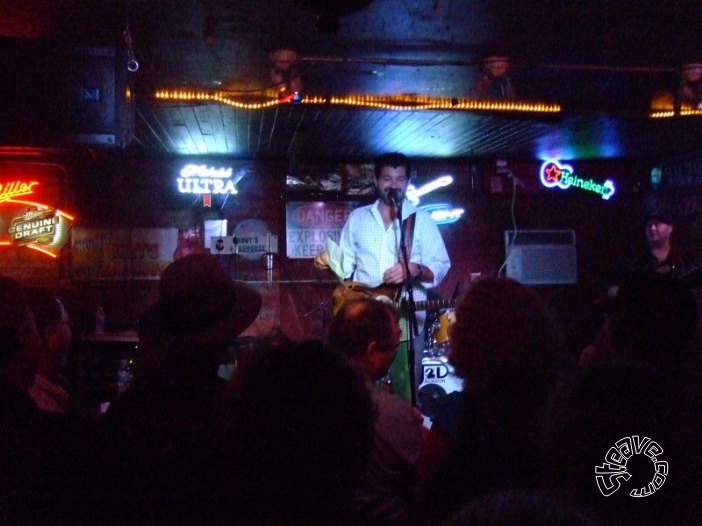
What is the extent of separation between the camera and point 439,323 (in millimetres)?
6746

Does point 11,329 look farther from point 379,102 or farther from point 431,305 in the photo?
point 379,102

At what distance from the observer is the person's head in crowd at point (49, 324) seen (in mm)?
3920

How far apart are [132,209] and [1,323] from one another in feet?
22.0

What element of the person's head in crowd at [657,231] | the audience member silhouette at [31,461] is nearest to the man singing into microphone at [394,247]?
the audience member silhouette at [31,461]

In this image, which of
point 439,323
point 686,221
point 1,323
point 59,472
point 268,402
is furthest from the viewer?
point 686,221

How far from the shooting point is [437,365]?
6359mm

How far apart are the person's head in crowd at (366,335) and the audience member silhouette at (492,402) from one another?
775 mm

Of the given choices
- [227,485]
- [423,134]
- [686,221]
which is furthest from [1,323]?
[686,221]

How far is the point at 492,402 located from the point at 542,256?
762 centimetres

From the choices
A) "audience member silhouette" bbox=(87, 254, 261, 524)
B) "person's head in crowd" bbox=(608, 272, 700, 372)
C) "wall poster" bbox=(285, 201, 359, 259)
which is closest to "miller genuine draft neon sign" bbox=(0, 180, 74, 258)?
"wall poster" bbox=(285, 201, 359, 259)

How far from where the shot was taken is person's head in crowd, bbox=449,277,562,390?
2.07 meters

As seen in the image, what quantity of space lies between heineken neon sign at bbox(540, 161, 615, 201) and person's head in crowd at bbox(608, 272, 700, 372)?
7.19 m

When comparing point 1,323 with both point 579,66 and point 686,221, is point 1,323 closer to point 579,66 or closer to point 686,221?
point 579,66

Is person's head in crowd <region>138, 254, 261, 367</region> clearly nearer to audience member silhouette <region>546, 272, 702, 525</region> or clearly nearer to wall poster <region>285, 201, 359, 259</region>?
audience member silhouette <region>546, 272, 702, 525</region>
